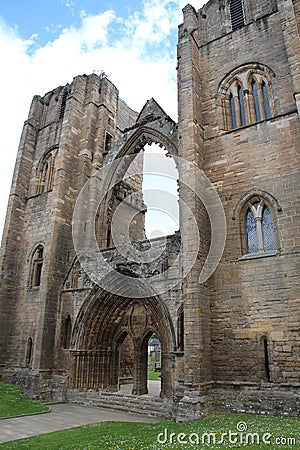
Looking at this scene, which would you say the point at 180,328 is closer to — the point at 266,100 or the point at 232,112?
the point at 232,112

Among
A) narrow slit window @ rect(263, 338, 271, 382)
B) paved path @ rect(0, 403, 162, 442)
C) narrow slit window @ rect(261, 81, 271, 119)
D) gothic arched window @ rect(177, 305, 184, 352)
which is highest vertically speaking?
narrow slit window @ rect(261, 81, 271, 119)

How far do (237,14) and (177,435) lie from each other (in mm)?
15314

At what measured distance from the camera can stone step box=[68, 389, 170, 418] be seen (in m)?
11.2

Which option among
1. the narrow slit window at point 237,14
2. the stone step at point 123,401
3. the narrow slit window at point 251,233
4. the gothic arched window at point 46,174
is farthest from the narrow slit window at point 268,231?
the gothic arched window at point 46,174

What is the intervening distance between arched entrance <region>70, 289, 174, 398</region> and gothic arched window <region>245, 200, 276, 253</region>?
4.19m

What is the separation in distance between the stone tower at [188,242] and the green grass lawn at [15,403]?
574 millimetres

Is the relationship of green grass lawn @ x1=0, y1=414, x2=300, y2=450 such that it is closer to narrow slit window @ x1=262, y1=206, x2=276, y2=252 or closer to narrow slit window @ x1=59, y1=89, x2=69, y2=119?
narrow slit window @ x1=262, y1=206, x2=276, y2=252

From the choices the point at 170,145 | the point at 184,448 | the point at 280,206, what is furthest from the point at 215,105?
the point at 184,448

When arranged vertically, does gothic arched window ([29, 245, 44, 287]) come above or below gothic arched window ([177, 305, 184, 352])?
above

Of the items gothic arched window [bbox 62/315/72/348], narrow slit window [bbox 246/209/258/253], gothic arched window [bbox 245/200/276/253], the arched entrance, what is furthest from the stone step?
gothic arched window [bbox 245/200/276/253]

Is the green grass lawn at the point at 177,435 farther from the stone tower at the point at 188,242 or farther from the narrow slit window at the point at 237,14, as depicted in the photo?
the narrow slit window at the point at 237,14

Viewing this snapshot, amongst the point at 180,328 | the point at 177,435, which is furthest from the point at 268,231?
the point at 177,435

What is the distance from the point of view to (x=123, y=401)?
1256cm

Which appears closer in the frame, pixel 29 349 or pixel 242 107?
pixel 242 107
